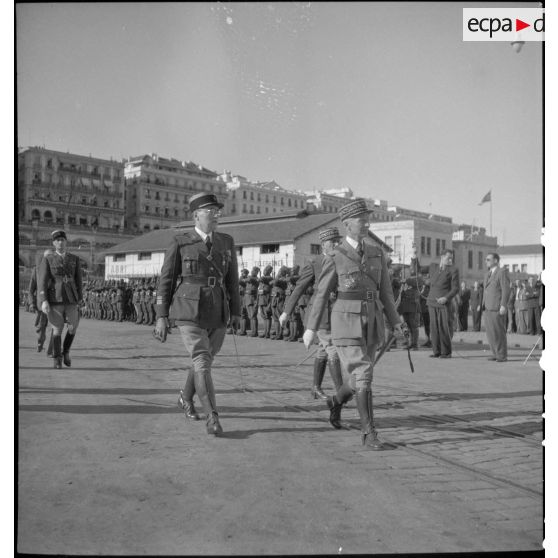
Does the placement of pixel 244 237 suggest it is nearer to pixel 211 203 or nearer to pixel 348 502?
pixel 211 203

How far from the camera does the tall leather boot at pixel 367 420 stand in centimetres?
516

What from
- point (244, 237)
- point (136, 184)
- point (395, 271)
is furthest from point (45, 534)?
point (244, 237)

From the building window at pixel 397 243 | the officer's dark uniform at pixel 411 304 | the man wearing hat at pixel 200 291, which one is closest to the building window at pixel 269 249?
the building window at pixel 397 243

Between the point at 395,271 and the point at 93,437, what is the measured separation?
11.1 m

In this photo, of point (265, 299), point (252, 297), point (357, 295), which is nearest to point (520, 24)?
point (357, 295)

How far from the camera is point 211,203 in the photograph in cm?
589

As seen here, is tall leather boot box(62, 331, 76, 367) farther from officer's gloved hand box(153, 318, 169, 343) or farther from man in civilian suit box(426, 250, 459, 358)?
man in civilian suit box(426, 250, 459, 358)

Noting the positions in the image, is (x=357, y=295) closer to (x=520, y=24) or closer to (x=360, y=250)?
(x=360, y=250)

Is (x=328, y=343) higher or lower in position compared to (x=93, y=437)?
higher

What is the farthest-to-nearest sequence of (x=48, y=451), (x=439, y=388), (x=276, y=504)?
(x=439, y=388) → (x=48, y=451) → (x=276, y=504)

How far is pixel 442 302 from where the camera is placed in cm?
1279

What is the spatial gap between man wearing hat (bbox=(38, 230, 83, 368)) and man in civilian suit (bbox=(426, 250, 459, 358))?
6927 millimetres

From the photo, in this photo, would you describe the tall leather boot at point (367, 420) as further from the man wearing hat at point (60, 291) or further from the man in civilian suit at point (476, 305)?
the man in civilian suit at point (476, 305)

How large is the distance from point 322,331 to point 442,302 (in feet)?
20.0
